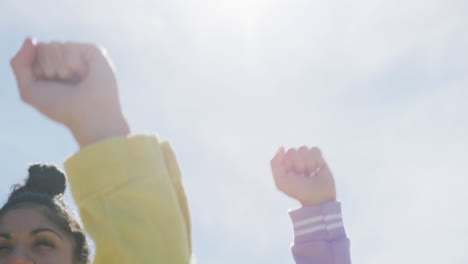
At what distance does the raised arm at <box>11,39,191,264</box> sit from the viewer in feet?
5.08

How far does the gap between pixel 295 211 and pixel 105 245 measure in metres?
1.31

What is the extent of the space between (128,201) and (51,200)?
193 cm

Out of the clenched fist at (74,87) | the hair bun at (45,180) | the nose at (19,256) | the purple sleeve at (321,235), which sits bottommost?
the purple sleeve at (321,235)

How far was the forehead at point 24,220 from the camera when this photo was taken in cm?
271

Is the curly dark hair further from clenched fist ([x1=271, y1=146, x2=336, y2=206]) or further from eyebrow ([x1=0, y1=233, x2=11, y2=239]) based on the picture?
clenched fist ([x1=271, y1=146, x2=336, y2=206])

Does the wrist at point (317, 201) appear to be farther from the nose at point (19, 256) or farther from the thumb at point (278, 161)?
the nose at point (19, 256)

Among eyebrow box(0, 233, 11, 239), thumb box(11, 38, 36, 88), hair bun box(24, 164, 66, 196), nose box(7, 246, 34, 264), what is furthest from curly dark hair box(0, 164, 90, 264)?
thumb box(11, 38, 36, 88)

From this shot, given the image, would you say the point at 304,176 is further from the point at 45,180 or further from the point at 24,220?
the point at 45,180

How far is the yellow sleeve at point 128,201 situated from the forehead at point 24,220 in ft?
4.06

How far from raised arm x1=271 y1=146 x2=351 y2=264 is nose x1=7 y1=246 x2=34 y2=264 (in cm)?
104

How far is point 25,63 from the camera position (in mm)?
1646

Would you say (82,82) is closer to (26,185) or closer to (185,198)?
(185,198)

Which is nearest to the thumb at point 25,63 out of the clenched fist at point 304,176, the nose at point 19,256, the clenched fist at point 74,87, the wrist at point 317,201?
the clenched fist at point 74,87

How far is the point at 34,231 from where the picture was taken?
2676 mm
